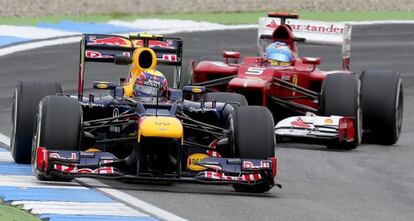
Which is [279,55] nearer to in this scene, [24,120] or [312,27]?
[312,27]

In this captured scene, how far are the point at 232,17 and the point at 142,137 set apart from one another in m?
26.4

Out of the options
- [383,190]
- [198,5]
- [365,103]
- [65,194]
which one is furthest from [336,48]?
[65,194]

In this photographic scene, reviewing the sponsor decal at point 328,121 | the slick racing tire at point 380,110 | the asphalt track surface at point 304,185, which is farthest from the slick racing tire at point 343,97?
the slick racing tire at point 380,110

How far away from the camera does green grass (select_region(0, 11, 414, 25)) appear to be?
35237 mm

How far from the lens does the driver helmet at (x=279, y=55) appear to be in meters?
21.0

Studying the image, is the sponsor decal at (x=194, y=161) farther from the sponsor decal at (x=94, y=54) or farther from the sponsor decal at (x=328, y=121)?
the sponsor decal at (x=328, y=121)

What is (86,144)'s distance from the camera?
1444 cm

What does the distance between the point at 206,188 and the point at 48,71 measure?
515 inches

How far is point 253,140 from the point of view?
547 inches

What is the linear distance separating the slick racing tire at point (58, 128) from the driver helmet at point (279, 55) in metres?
7.71

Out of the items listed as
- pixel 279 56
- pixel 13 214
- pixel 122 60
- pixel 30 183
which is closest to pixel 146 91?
pixel 122 60

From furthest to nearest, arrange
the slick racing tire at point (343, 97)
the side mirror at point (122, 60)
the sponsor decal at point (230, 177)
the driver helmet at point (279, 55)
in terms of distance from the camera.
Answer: the driver helmet at point (279, 55)
the slick racing tire at point (343, 97)
the side mirror at point (122, 60)
the sponsor decal at point (230, 177)

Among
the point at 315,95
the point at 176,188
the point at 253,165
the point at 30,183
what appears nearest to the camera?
the point at 30,183

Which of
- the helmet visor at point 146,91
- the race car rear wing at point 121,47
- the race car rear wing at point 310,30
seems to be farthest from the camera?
the race car rear wing at point 310,30
